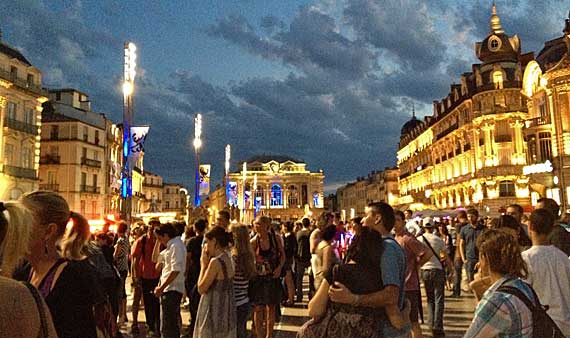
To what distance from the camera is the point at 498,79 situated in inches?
1850

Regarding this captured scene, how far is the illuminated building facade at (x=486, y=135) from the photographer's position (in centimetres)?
4481

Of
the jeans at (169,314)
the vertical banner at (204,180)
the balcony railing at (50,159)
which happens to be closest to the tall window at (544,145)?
the vertical banner at (204,180)

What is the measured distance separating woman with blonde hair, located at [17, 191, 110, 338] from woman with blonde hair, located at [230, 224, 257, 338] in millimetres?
3773

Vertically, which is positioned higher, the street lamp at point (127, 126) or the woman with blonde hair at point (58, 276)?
the street lamp at point (127, 126)

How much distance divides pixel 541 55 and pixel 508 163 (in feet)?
35.2

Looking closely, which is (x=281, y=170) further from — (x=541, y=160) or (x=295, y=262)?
(x=295, y=262)

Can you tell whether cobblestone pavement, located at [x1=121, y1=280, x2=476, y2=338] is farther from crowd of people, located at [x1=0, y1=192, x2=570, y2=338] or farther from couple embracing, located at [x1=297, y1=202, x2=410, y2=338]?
couple embracing, located at [x1=297, y1=202, x2=410, y2=338]

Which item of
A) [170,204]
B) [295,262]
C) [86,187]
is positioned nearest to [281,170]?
[170,204]

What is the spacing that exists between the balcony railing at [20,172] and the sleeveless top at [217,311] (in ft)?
106

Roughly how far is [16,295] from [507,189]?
47962mm

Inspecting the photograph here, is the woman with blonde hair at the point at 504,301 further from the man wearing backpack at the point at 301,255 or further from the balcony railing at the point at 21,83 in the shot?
the balcony railing at the point at 21,83

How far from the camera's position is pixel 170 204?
121 meters

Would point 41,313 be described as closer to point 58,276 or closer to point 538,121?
point 58,276

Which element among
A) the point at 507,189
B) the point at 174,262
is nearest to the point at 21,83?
the point at 174,262
